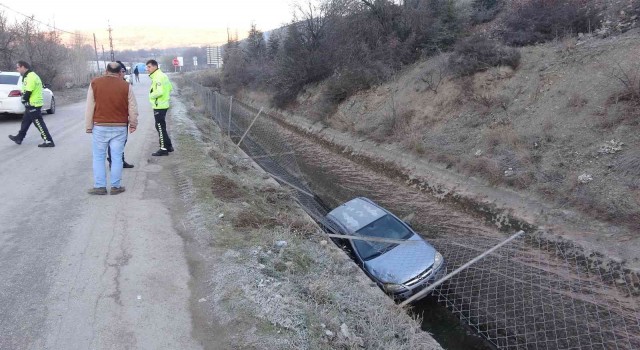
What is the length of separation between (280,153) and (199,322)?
13.4 metres

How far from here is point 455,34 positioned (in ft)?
71.5

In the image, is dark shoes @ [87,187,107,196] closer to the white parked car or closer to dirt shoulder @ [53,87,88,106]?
the white parked car

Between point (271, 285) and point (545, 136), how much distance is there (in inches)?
408

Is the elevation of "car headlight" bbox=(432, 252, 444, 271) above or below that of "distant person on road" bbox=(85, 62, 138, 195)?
below

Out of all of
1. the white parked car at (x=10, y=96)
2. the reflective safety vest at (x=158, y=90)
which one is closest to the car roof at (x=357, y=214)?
the reflective safety vest at (x=158, y=90)

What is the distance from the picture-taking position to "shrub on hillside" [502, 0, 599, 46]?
53.4 feet

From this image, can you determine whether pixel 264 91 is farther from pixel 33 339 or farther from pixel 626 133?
pixel 33 339

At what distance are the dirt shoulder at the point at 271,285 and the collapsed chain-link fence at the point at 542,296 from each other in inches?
81.9

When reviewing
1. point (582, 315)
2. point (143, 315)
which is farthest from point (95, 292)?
point (582, 315)

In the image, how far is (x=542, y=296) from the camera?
717 centimetres

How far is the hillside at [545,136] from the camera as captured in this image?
906 centimetres

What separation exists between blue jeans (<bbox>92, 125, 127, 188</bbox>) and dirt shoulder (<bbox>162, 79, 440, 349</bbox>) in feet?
3.39

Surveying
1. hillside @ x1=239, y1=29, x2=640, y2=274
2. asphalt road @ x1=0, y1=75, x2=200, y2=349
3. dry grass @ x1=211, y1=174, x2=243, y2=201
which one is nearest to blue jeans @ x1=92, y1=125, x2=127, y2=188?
asphalt road @ x1=0, y1=75, x2=200, y2=349

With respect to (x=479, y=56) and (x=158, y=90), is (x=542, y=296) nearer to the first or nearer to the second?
(x=158, y=90)
